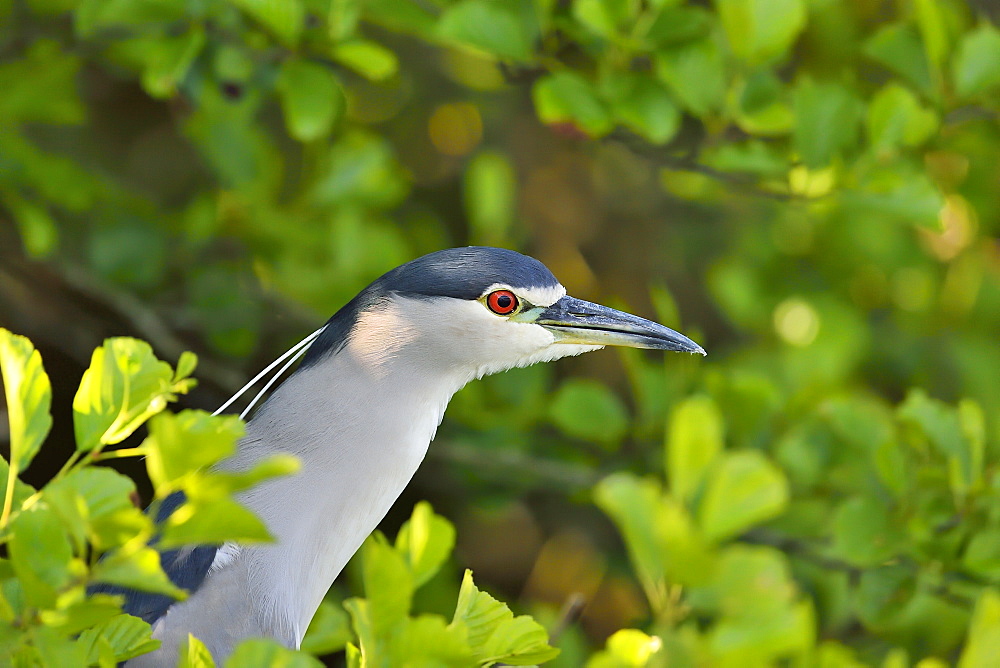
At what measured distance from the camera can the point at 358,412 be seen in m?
1.30

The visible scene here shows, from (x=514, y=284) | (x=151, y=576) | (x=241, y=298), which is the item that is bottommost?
(x=241, y=298)

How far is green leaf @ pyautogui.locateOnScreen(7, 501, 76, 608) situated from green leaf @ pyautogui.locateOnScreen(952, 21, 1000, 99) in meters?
1.53

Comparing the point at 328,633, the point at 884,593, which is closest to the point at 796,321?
the point at 884,593

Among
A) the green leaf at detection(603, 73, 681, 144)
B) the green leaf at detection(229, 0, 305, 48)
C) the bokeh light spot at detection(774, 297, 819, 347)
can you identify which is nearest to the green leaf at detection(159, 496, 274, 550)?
the green leaf at detection(229, 0, 305, 48)

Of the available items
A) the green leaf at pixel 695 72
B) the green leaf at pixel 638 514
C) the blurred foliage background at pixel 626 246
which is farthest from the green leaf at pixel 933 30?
the green leaf at pixel 638 514

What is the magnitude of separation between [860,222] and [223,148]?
5.01 ft

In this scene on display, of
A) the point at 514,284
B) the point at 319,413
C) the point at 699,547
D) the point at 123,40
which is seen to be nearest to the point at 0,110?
the point at 123,40

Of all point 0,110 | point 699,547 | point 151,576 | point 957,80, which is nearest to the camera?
point 151,576

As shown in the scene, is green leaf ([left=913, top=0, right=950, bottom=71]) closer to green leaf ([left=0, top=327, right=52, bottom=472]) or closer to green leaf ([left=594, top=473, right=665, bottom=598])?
green leaf ([left=594, top=473, right=665, bottom=598])

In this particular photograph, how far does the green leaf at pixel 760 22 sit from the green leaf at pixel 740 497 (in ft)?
2.96

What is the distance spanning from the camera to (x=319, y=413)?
1296 mm

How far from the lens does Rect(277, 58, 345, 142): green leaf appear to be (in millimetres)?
1575

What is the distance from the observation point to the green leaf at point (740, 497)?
844mm

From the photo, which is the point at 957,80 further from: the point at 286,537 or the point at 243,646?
the point at 243,646
